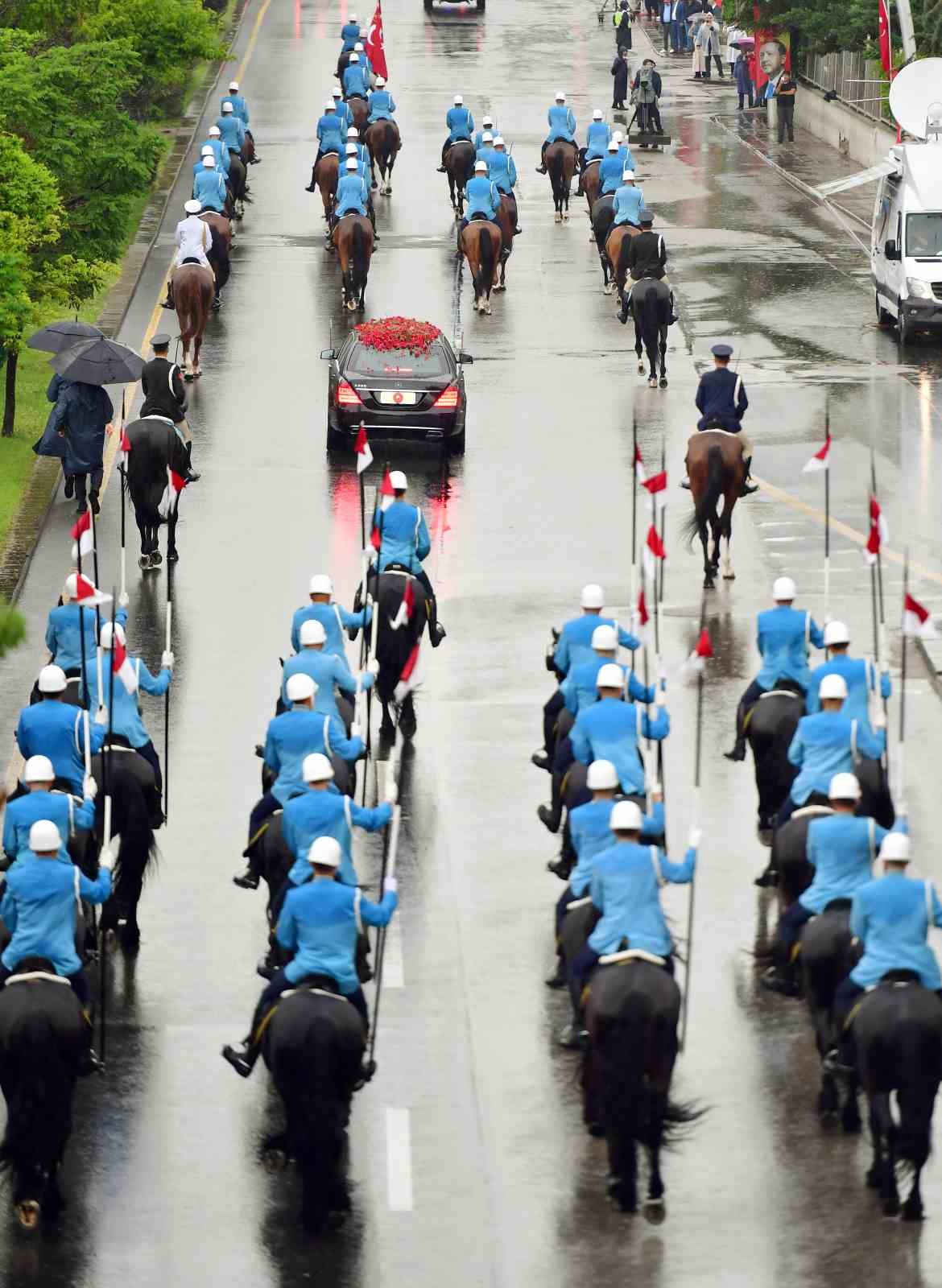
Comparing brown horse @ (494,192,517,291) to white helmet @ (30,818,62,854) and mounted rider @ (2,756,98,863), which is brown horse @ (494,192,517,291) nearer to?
mounted rider @ (2,756,98,863)

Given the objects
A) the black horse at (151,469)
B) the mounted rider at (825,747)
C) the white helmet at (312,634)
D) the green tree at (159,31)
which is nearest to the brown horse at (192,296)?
the black horse at (151,469)

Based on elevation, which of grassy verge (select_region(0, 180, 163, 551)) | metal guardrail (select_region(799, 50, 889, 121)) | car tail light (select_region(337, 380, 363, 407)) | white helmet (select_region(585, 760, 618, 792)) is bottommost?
metal guardrail (select_region(799, 50, 889, 121))

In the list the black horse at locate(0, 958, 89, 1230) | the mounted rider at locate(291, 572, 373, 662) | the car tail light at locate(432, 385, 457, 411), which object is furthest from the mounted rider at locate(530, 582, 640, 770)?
the car tail light at locate(432, 385, 457, 411)

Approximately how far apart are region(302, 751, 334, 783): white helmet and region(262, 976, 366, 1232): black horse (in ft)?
6.05

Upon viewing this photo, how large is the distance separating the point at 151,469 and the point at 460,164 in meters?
21.1

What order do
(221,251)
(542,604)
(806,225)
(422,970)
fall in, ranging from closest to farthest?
1. (422,970)
2. (542,604)
3. (221,251)
4. (806,225)

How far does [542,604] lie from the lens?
85.1 ft

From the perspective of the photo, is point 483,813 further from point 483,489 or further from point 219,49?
point 219,49

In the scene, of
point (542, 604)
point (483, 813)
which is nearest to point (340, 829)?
point (483, 813)

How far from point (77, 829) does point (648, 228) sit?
81.2ft

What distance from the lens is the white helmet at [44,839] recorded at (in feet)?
48.4

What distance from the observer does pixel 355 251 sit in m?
38.9

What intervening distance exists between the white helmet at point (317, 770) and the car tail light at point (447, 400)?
15.9m

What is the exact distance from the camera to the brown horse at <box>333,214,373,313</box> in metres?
38.8
